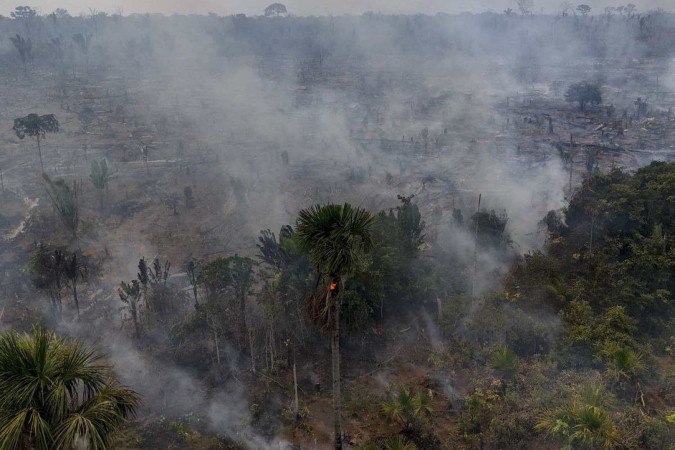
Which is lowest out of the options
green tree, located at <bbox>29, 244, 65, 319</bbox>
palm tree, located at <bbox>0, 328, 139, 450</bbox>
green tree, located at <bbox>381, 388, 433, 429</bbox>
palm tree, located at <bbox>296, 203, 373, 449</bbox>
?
green tree, located at <bbox>381, 388, 433, 429</bbox>

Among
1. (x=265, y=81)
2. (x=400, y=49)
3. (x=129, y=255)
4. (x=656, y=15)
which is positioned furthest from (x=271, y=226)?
(x=656, y=15)

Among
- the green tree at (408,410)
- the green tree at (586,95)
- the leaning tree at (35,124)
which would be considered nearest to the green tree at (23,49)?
the leaning tree at (35,124)

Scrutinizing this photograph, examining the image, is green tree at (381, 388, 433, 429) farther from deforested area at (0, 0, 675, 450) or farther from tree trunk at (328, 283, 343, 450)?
tree trunk at (328, 283, 343, 450)

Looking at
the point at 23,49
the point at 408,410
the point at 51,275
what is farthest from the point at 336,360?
the point at 23,49

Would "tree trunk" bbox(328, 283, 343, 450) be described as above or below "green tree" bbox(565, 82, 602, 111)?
below

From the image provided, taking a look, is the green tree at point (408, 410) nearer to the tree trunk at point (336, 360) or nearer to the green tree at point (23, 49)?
the tree trunk at point (336, 360)

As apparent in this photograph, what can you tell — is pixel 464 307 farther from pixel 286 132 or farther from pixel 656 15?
pixel 656 15

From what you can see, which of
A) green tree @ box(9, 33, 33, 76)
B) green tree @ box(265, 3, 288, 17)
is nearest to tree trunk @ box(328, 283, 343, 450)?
green tree @ box(9, 33, 33, 76)
